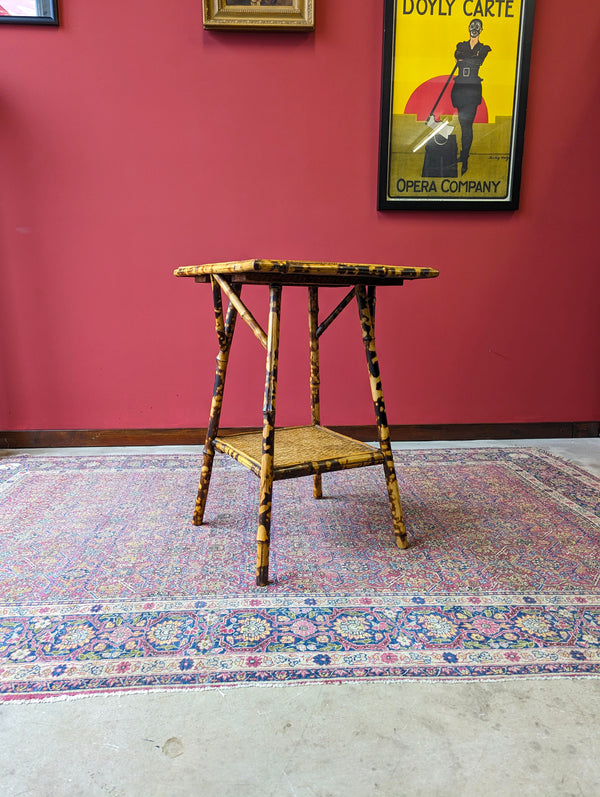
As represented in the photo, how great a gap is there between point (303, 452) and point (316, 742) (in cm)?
81

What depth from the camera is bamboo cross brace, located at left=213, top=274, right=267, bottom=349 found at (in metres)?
1.38

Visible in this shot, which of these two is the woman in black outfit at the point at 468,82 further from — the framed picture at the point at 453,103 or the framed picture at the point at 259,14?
the framed picture at the point at 259,14

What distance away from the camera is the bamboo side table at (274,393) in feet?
4.40

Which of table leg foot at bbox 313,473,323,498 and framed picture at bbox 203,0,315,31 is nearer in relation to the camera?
table leg foot at bbox 313,473,323,498

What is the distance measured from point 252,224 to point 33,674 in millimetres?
2081

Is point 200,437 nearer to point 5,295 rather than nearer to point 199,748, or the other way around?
point 5,295

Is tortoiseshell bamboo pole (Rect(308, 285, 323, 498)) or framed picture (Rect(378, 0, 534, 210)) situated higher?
framed picture (Rect(378, 0, 534, 210))

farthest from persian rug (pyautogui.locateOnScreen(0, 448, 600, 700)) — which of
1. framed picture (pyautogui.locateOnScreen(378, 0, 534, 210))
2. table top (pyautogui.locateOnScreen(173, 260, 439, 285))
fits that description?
framed picture (pyautogui.locateOnScreen(378, 0, 534, 210))

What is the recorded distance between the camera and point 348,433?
8.95ft

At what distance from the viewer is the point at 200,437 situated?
2.67 metres

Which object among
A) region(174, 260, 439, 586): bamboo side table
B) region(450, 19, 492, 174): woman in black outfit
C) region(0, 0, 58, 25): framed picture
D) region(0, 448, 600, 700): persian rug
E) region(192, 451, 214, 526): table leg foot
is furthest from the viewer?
region(450, 19, 492, 174): woman in black outfit

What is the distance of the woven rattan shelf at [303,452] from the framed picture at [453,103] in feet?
4.60

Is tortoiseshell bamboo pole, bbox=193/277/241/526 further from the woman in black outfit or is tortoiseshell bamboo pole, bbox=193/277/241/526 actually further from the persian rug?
the woman in black outfit

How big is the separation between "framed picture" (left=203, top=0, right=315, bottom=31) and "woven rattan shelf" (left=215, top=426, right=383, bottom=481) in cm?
189
